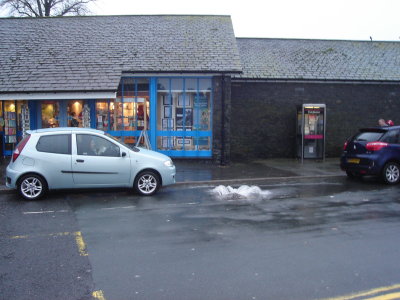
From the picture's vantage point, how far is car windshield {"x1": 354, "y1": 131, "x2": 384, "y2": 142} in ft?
37.2

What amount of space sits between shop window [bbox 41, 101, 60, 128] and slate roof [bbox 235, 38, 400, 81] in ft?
24.5

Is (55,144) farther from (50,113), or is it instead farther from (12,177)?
(50,113)

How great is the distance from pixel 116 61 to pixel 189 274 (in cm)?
1151

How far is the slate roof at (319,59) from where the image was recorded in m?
17.2

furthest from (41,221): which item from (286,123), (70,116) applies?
(286,123)

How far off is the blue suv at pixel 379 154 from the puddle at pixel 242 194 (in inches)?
126

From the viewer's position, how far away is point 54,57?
1521cm

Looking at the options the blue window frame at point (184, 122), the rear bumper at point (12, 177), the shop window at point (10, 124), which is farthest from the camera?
the shop window at point (10, 124)

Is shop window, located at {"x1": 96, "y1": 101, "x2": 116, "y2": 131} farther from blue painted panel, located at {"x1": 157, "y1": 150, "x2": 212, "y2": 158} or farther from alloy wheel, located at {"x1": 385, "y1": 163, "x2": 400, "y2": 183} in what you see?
alloy wheel, located at {"x1": 385, "y1": 163, "x2": 400, "y2": 183}

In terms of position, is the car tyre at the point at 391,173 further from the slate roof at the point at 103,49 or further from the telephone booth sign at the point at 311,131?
the slate roof at the point at 103,49

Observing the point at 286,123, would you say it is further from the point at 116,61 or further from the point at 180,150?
the point at 116,61

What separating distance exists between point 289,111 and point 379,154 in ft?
22.1

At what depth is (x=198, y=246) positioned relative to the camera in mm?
5891

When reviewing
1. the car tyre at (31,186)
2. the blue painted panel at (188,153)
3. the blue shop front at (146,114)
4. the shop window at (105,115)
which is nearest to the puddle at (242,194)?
the car tyre at (31,186)
